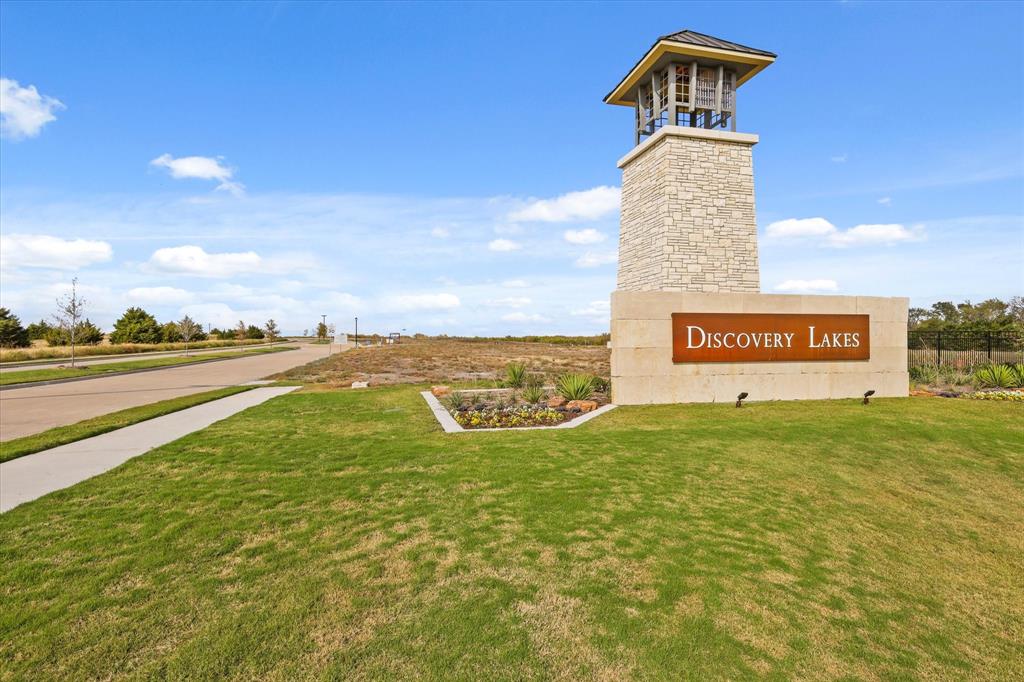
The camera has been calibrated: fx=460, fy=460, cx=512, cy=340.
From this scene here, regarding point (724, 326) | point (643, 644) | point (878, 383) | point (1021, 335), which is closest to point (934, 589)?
point (643, 644)

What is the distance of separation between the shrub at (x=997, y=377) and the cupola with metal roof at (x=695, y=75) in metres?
12.3

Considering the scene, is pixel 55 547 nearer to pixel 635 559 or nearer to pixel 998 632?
pixel 635 559

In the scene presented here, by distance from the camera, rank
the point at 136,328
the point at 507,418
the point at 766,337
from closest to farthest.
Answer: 1. the point at 507,418
2. the point at 766,337
3. the point at 136,328

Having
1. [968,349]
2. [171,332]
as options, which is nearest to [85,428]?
[968,349]

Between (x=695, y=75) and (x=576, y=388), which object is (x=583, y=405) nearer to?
(x=576, y=388)

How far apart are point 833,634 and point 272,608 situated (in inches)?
164

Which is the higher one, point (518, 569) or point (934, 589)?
point (518, 569)

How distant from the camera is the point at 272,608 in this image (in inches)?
137

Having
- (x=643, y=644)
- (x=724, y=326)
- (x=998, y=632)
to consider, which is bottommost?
(x=998, y=632)

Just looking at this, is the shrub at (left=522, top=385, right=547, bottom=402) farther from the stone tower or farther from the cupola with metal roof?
the cupola with metal roof

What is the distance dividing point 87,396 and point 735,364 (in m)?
21.8

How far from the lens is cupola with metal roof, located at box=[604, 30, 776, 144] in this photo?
17.5 meters

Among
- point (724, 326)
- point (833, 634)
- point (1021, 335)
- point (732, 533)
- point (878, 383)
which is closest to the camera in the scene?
point (833, 634)

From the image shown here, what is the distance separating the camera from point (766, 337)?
13.8 m
